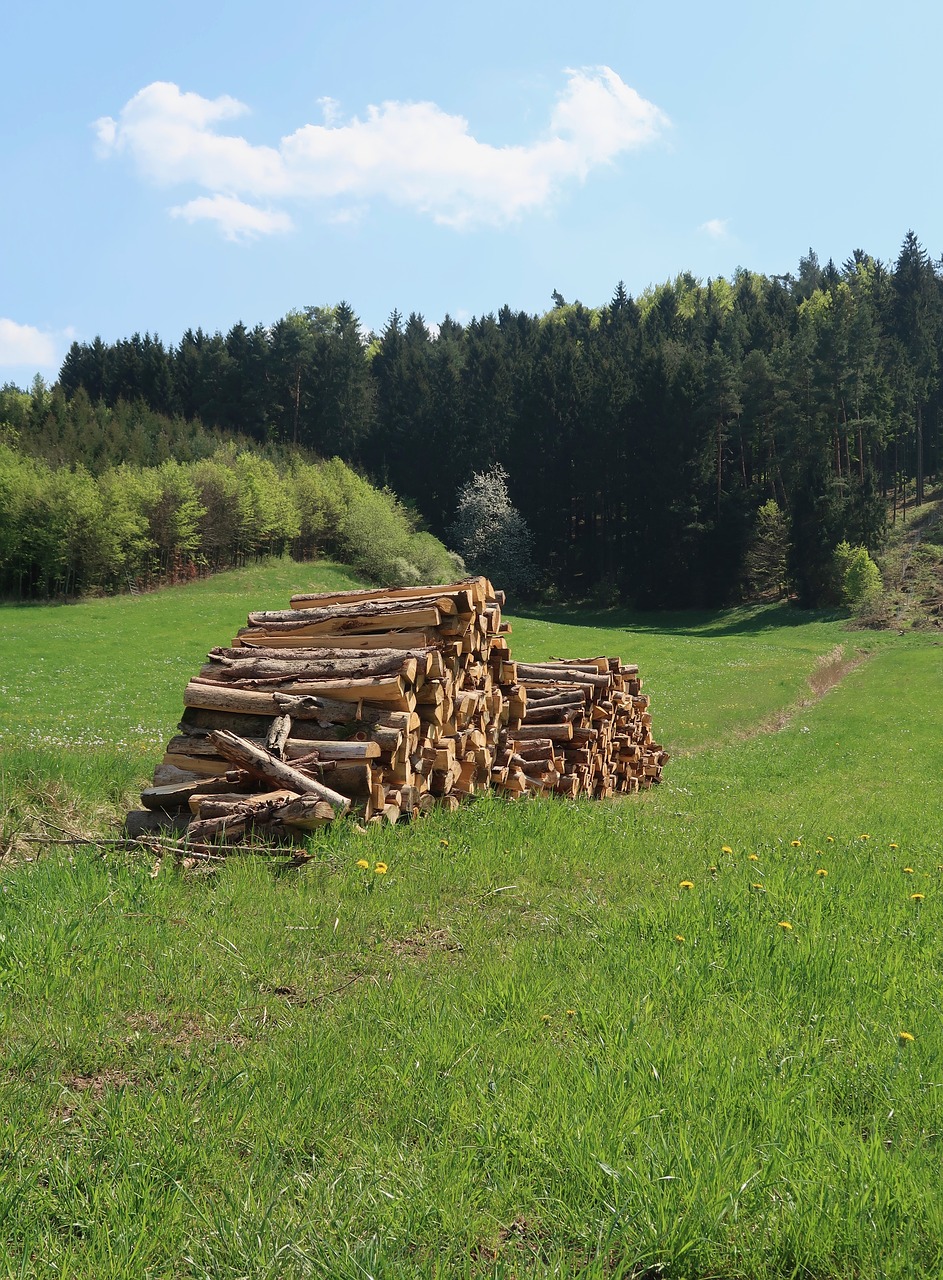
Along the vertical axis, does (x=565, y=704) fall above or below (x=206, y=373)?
below

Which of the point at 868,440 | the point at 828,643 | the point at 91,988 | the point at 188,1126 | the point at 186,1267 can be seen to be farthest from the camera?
the point at 868,440

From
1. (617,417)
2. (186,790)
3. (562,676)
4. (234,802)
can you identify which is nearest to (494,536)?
(617,417)

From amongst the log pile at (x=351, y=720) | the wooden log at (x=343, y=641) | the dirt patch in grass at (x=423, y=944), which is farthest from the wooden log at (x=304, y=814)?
the wooden log at (x=343, y=641)

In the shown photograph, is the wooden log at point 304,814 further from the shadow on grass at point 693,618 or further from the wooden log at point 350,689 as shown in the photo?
the shadow on grass at point 693,618

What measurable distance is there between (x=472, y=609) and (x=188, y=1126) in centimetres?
660

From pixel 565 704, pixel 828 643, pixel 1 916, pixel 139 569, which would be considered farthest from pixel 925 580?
pixel 1 916

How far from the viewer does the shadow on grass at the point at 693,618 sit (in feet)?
188

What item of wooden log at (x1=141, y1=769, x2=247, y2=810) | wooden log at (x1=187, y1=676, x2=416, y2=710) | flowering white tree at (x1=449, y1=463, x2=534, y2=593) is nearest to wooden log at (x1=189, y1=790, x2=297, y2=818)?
wooden log at (x1=141, y1=769, x2=247, y2=810)

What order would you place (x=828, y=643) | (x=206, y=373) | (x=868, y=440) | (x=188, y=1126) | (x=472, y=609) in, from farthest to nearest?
(x=206, y=373)
(x=868, y=440)
(x=828, y=643)
(x=472, y=609)
(x=188, y=1126)

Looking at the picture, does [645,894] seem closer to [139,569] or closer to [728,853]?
[728,853]

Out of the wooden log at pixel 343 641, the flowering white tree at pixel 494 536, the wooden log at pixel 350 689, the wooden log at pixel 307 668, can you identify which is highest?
the flowering white tree at pixel 494 536

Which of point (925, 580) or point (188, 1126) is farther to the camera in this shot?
point (925, 580)

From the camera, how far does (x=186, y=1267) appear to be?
2768 mm

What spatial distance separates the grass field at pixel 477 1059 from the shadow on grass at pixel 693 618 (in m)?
50.9
